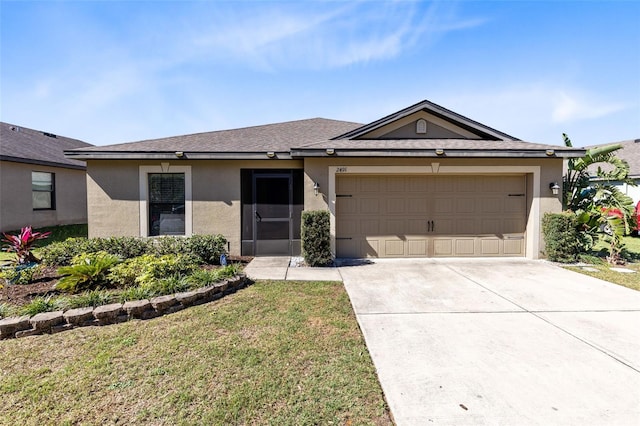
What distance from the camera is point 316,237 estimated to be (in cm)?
742

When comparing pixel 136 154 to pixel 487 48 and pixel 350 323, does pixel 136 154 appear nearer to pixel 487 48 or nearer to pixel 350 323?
pixel 350 323

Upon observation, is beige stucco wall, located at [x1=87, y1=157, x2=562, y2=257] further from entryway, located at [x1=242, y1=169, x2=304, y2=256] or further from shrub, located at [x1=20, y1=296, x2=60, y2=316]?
shrub, located at [x1=20, y1=296, x2=60, y2=316]

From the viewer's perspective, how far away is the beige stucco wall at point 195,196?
844 cm

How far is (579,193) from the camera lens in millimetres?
8906

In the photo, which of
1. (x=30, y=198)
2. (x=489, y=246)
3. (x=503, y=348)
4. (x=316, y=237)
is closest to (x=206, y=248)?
(x=316, y=237)

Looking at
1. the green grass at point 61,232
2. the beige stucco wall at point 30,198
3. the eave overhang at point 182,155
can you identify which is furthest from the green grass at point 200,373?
the beige stucco wall at point 30,198

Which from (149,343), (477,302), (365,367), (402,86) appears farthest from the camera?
(402,86)

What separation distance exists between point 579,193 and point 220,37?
446 inches

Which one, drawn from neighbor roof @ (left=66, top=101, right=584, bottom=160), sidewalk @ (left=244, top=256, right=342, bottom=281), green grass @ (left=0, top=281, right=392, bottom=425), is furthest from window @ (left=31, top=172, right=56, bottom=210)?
green grass @ (left=0, top=281, right=392, bottom=425)

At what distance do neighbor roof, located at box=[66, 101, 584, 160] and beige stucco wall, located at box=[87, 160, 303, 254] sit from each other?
15.3 inches

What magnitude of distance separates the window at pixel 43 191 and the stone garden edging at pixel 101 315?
12.5 metres

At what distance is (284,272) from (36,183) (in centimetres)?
1325

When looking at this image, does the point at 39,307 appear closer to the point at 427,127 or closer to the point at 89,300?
the point at 89,300

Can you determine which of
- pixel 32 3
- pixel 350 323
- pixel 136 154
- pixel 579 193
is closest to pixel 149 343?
pixel 350 323
